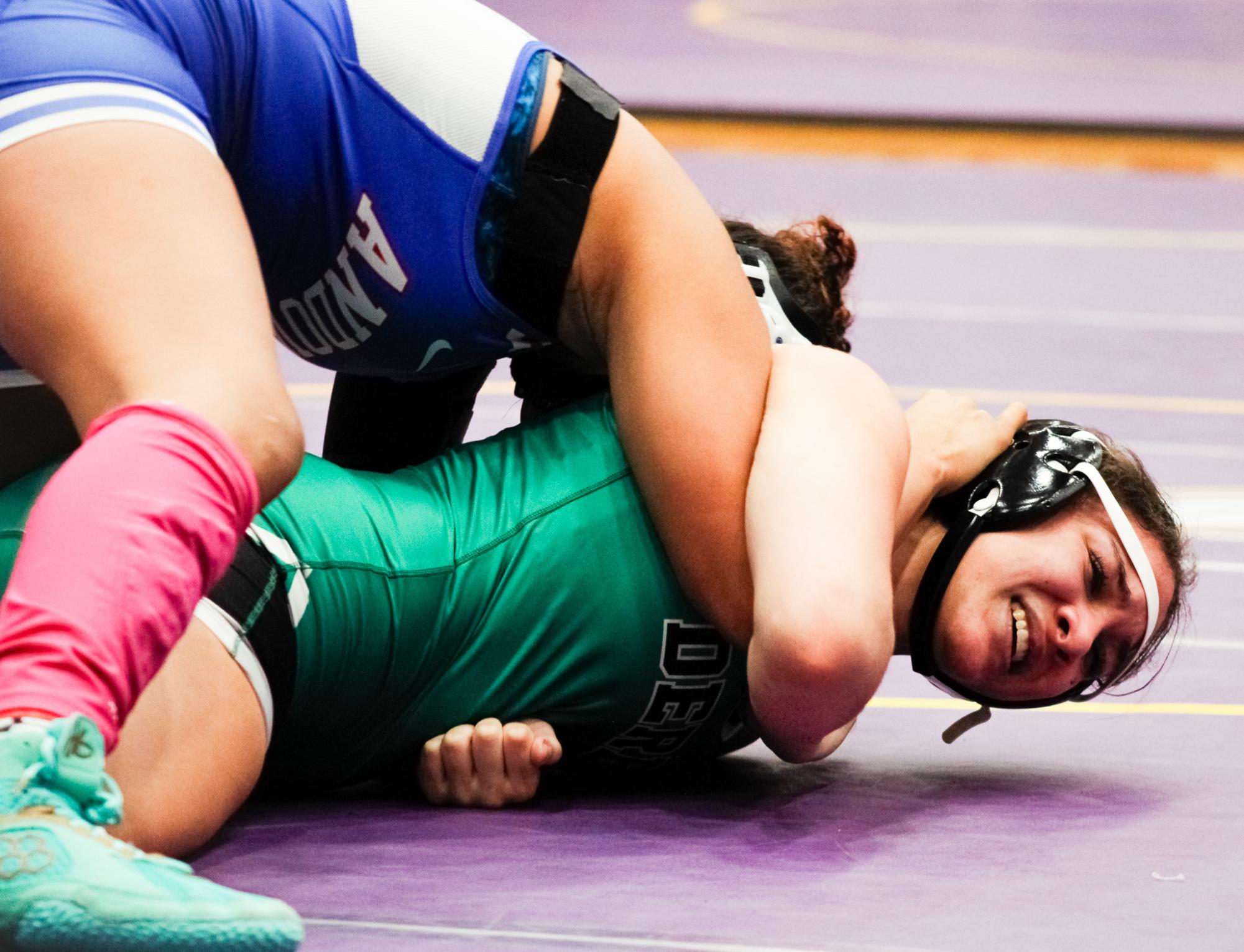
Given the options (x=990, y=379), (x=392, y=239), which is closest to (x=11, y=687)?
(x=392, y=239)

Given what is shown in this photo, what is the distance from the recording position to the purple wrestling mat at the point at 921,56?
9.25m

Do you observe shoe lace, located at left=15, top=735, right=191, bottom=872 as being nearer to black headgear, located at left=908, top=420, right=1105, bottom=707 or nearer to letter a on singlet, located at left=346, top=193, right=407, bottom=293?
letter a on singlet, located at left=346, top=193, right=407, bottom=293

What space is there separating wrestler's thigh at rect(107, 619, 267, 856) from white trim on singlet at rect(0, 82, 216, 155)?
493mm

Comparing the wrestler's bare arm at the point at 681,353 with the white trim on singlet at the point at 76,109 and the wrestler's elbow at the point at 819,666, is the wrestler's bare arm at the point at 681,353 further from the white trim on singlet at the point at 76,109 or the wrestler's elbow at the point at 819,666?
the white trim on singlet at the point at 76,109

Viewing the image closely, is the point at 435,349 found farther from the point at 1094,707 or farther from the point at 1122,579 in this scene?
the point at 1094,707

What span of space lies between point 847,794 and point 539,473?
20.2 inches

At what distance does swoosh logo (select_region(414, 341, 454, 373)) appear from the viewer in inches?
92.0

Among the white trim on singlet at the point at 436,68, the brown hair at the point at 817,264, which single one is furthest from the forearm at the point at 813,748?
the white trim on singlet at the point at 436,68

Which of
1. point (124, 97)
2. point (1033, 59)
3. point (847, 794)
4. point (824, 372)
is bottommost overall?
point (847, 794)

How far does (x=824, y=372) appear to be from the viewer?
7.86ft

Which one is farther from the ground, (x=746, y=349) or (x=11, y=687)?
(x=746, y=349)

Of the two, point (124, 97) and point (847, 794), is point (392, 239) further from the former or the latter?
point (847, 794)

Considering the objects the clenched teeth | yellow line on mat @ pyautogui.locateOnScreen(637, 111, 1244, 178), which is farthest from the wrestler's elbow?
yellow line on mat @ pyautogui.locateOnScreen(637, 111, 1244, 178)

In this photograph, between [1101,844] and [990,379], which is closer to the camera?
[1101,844]
